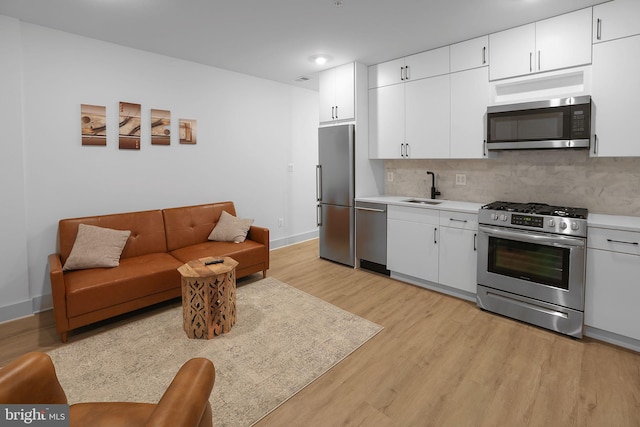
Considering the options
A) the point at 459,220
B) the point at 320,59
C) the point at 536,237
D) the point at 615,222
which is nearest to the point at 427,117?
the point at 459,220

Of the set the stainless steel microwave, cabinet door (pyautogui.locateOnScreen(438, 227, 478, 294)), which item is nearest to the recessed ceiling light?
the stainless steel microwave

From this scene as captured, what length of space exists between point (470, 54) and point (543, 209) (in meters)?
1.72

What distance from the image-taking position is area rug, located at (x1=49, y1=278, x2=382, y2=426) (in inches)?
81.9

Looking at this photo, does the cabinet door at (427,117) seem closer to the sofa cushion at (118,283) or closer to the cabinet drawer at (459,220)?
the cabinet drawer at (459,220)

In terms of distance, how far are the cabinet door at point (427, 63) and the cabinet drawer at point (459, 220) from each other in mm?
1552

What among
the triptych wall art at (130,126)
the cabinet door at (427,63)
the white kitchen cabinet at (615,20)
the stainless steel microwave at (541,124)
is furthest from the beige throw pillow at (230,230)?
the white kitchen cabinet at (615,20)

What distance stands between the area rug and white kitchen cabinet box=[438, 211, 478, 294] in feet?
3.62

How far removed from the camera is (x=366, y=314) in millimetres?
3189

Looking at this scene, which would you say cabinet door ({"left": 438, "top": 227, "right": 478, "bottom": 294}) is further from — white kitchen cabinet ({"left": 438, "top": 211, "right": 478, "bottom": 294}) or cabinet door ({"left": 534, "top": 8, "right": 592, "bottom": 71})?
cabinet door ({"left": 534, "top": 8, "right": 592, "bottom": 71})

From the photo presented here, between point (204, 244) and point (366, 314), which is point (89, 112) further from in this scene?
point (366, 314)

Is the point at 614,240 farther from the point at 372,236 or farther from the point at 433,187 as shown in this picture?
the point at 372,236

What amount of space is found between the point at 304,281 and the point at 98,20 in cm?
326

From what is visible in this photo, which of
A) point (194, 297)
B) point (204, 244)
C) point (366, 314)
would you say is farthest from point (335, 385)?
point (204, 244)

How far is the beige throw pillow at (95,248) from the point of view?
3029mm
